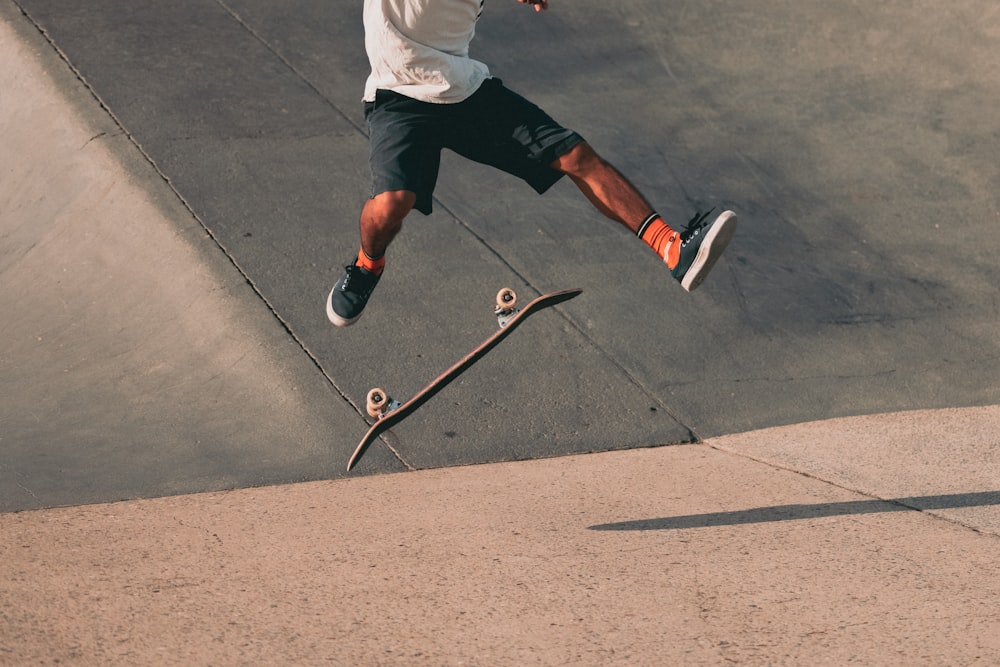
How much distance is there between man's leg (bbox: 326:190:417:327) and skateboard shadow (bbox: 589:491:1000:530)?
1.54 m

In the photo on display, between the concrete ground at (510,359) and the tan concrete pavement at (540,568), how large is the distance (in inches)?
0.7

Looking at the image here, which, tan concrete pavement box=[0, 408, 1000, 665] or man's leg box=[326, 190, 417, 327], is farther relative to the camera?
man's leg box=[326, 190, 417, 327]

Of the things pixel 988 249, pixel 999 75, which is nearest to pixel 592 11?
pixel 999 75

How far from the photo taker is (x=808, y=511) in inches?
192

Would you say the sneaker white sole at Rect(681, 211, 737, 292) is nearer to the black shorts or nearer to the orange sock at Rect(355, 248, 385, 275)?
the black shorts

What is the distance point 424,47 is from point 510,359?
82.3 inches

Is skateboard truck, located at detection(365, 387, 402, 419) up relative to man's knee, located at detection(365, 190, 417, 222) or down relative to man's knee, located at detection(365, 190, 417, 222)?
down

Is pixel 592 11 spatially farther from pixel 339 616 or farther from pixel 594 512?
pixel 339 616

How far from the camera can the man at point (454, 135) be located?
4.67m

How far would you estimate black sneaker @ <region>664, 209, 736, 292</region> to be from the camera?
182 inches

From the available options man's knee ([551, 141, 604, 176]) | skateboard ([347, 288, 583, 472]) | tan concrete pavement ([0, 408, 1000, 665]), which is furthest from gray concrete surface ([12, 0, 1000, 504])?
man's knee ([551, 141, 604, 176])

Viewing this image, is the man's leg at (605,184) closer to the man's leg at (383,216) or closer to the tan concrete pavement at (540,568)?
the man's leg at (383,216)

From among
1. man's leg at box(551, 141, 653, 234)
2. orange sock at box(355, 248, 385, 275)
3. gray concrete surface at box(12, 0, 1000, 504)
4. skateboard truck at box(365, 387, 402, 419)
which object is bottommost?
gray concrete surface at box(12, 0, 1000, 504)

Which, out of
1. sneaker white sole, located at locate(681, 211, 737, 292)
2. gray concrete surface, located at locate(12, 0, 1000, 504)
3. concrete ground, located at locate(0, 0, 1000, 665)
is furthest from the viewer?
gray concrete surface, located at locate(12, 0, 1000, 504)
